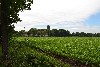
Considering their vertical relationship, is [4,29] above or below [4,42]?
above

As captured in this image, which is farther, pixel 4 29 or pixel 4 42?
pixel 4 29

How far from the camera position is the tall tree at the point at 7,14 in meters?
28.2

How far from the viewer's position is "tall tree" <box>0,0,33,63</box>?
28.2 metres

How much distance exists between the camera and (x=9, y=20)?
2922cm

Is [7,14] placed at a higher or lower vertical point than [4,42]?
higher

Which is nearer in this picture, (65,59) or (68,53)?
(65,59)

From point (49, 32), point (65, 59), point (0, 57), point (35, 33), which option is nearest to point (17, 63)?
point (0, 57)

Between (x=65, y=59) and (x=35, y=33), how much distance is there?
76.5 metres

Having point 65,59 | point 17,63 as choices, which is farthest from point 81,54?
point 17,63

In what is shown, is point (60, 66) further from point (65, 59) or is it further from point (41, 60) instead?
point (65, 59)

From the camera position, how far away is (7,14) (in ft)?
94.3

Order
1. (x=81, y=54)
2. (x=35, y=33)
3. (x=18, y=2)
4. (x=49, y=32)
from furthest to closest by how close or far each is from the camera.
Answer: (x=49, y=32), (x=35, y=33), (x=81, y=54), (x=18, y=2)

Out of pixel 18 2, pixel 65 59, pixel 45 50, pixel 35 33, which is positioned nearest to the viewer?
pixel 18 2

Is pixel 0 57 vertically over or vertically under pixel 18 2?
under
